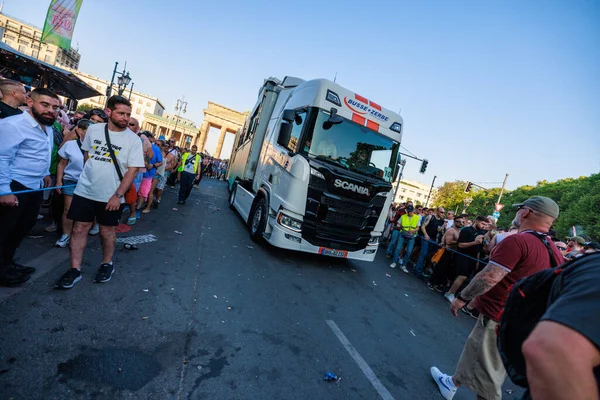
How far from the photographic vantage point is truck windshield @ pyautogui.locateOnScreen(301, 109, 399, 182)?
5.61m

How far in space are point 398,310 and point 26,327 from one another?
16.2ft

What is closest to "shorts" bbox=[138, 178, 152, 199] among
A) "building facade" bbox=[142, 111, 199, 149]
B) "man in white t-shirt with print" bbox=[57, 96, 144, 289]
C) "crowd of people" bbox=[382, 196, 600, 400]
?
"man in white t-shirt with print" bbox=[57, 96, 144, 289]

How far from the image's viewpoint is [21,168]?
3.00m

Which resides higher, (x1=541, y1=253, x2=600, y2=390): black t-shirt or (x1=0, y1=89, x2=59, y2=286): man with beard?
(x1=541, y1=253, x2=600, y2=390): black t-shirt

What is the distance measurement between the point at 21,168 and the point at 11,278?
1.14 meters

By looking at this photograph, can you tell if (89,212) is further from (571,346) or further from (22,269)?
(571,346)

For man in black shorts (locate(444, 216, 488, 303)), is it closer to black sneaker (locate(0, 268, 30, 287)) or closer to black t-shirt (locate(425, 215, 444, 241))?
black t-shirt (locate(425, 215, 444, 241))

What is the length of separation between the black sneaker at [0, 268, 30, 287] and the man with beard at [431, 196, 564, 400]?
14.5ft

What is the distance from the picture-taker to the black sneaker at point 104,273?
11.0 feet

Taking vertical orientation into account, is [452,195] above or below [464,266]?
above

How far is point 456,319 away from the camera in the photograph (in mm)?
5719

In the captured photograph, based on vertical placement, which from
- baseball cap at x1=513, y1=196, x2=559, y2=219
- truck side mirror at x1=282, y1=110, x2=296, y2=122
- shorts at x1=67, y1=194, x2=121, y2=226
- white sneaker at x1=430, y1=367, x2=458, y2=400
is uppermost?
truck side mirror at x1=282, y1=110, x2=296, y2=122

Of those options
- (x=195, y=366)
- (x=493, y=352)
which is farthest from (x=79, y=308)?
(x=493, y=352)

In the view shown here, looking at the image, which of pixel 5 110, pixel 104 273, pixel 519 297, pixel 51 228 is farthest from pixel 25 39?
pixel 519 297
